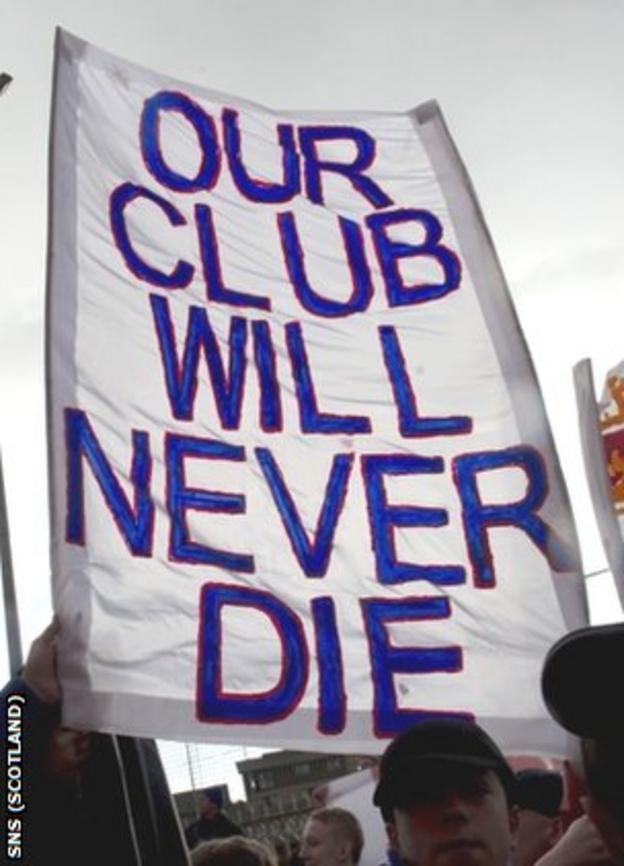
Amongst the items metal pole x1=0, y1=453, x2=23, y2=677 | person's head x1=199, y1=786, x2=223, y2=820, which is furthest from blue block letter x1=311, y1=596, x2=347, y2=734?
person's head x1=199, y1=786, x2=223, y2=820

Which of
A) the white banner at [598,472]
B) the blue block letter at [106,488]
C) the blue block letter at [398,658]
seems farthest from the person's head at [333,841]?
the blue block letter at [106,488]

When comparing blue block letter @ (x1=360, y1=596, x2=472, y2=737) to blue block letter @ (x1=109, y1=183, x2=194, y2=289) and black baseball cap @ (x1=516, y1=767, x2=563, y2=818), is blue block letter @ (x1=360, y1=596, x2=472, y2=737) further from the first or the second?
blue block letter @ (x1=109, y1=183, x2=194, y2=289)

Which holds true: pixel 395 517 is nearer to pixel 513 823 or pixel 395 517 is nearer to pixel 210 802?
pixel 513 823

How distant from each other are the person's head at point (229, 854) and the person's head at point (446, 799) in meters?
1.10

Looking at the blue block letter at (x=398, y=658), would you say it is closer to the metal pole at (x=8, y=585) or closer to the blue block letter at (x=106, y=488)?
the blue block letter at (x=106, y=488)

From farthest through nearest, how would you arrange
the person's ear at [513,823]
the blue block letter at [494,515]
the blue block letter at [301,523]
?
the blue block letter at [494,515], the blue block letter at [301,523], the person's ear at [513,823]

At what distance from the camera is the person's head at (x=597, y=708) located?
104 cm

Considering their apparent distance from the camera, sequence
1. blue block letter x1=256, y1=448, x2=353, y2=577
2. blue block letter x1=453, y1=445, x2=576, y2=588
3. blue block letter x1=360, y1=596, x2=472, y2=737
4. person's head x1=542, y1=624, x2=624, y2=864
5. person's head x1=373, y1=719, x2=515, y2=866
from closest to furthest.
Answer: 1. person's head x1=542, y1=624, x2=624, y2=864
2. person's head x1=373, y1=719, x2=515, y2=866
3. blue block letter x1=360, y1=596, x2=472, y2=737
4. blue block letter x1=256, y1=448, x2=353, y2=577
5. blue block letter x1=453, y1=445, x2=576, y2=588

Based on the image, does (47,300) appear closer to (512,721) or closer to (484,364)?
(484,364)

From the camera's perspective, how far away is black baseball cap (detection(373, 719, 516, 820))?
1.90 meters

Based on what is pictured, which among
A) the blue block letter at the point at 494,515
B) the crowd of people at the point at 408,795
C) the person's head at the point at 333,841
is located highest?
the blue block letter at the point at 494,515

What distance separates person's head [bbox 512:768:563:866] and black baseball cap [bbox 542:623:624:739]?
114 cm

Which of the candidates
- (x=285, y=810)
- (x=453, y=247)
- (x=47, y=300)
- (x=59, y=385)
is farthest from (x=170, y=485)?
(x=285, y=810)

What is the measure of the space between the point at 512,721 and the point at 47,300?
140 centimetres
